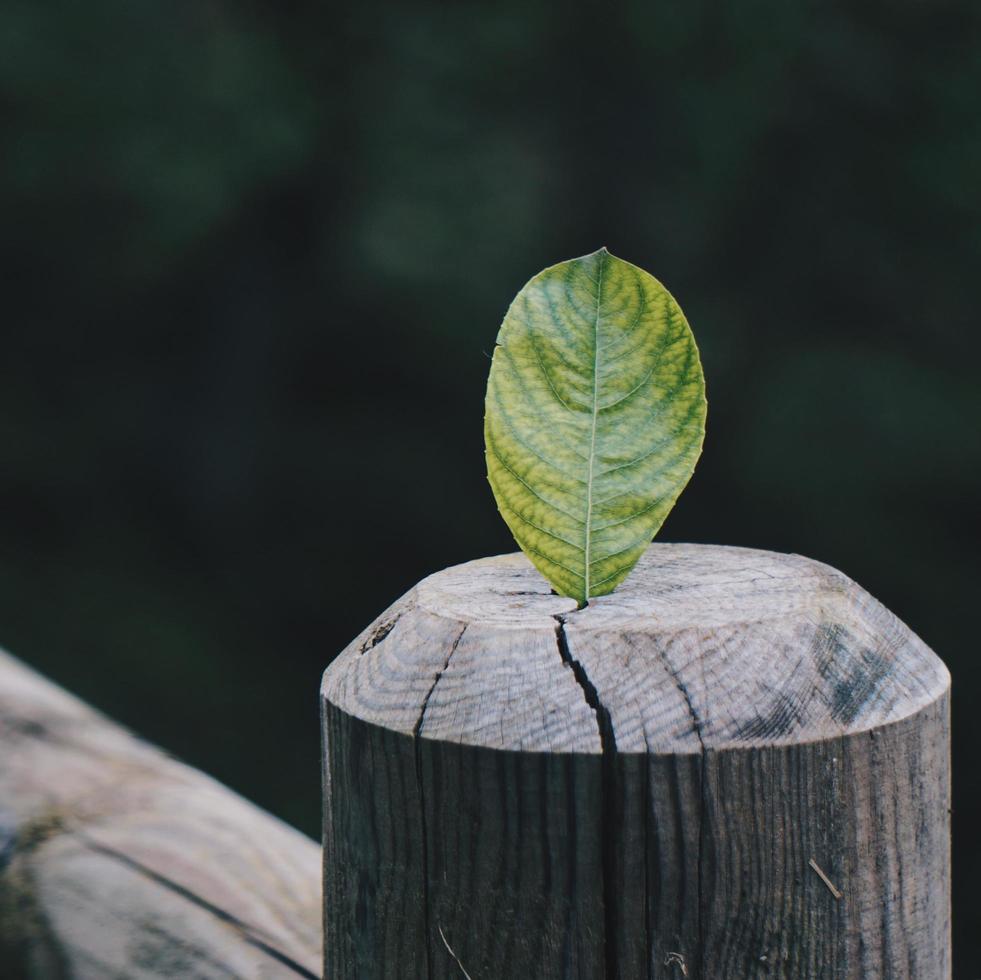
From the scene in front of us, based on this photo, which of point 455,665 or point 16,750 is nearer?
point 455,665

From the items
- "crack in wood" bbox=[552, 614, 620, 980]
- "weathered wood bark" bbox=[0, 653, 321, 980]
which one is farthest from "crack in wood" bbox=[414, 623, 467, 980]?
"weathered wood bark" bbox=[0, 653, 321, 980]

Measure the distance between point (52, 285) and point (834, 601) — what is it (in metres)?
5.37

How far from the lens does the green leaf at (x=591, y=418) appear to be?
94 centimetres

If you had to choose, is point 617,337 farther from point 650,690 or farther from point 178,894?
point 178,894

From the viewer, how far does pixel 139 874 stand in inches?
52.7

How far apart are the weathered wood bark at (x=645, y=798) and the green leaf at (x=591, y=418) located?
10cm

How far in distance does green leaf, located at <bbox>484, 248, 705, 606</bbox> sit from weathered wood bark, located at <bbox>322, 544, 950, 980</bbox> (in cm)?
10

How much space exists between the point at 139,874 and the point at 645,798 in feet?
2.58

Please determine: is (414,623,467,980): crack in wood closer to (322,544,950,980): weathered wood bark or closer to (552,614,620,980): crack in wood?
(322,544,950,980): weathered wood bark

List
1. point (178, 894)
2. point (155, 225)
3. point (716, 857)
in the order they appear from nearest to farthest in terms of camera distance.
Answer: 1. point (716, 857)
2. point (178, 894)
3. point (155, 225)

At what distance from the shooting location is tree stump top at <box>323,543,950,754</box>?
0.77 m

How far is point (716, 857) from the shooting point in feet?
2.49

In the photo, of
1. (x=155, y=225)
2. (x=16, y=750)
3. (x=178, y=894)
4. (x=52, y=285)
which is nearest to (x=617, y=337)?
(x=178, y=894)

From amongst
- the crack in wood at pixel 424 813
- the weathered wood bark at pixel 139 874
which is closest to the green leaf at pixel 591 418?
the crack in wood at pixel 424 813
